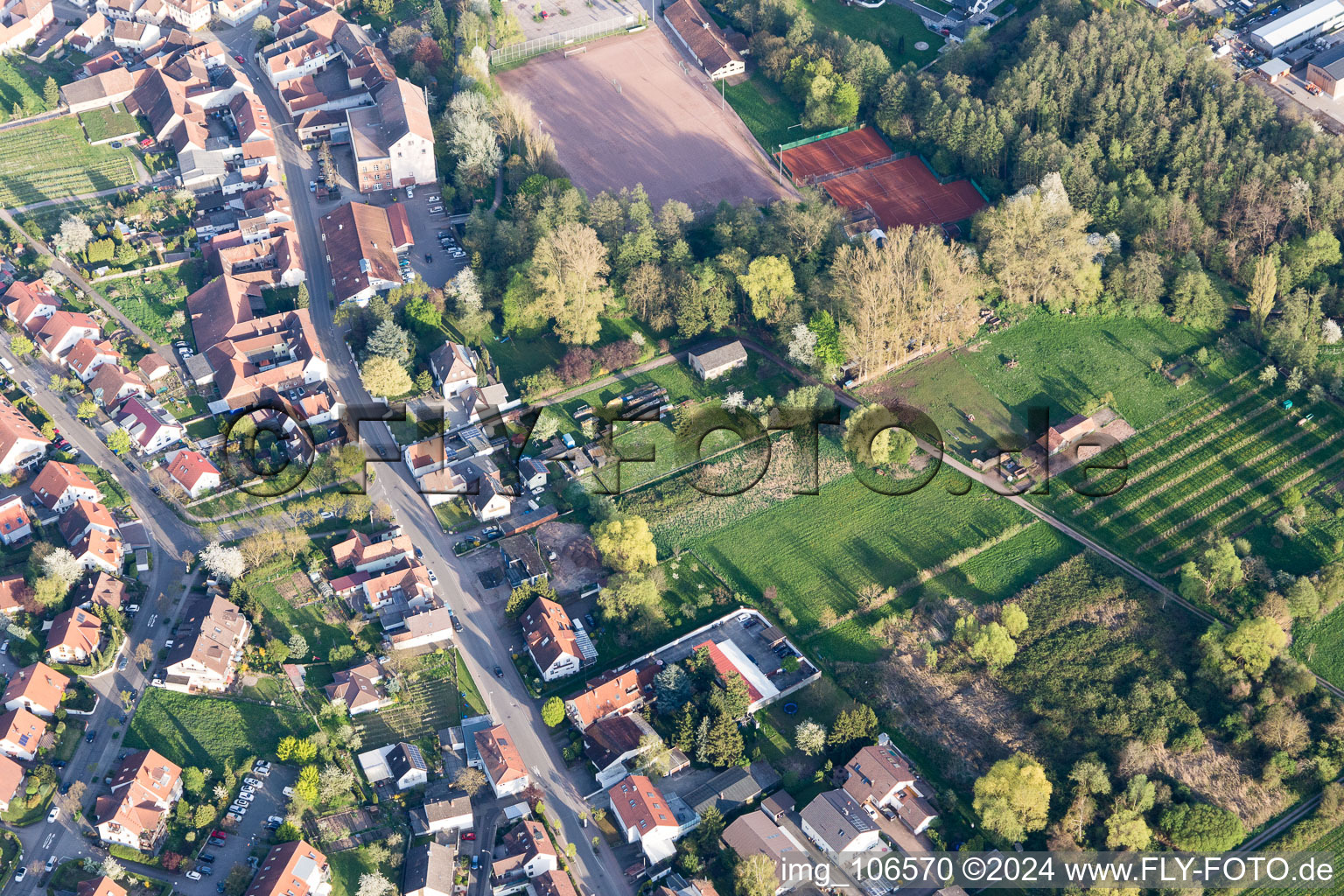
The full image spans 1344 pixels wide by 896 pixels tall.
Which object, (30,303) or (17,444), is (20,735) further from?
(30,303)

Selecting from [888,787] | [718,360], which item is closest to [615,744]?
[888,787]

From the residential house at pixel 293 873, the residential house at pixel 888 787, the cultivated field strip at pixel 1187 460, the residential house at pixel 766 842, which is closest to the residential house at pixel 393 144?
the residential house at pixel 293 873

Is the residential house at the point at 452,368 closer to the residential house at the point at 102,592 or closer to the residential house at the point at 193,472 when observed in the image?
the residential house at the point at 193,472

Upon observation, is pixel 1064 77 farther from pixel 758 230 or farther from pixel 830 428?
pixel 830 428

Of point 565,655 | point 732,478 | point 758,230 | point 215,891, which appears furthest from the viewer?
point 758,230

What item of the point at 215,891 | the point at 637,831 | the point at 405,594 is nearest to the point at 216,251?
the point at 405,594

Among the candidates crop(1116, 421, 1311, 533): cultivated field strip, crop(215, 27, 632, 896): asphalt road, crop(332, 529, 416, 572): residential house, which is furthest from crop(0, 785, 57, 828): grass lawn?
crop(1116, 421, 1311, 533): cultivated field strip
